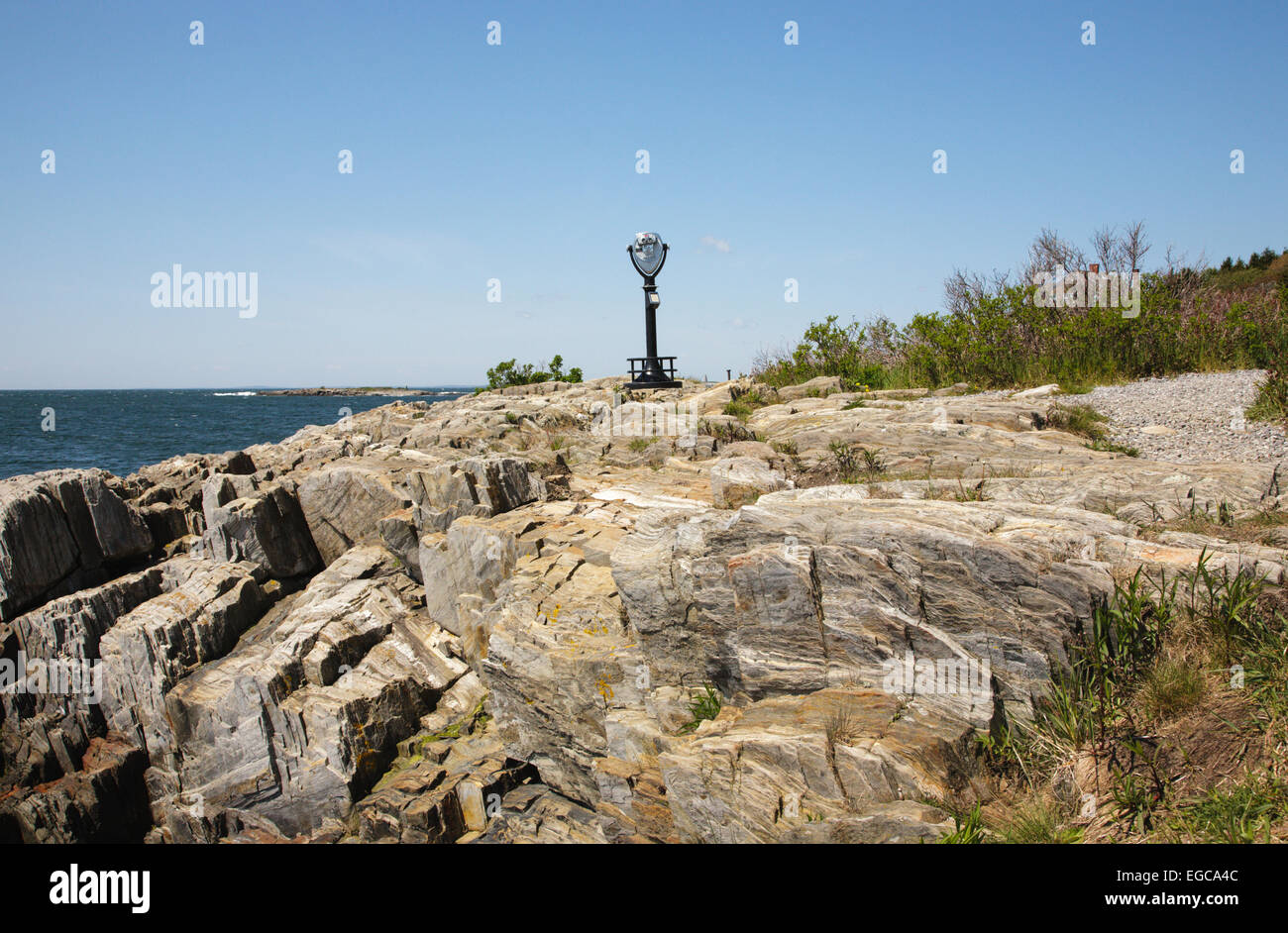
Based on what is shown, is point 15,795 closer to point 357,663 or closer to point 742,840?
point 357,663

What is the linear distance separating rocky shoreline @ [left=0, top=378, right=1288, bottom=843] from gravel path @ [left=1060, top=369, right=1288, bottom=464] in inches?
38.7

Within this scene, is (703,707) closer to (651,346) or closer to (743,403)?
(743,403)

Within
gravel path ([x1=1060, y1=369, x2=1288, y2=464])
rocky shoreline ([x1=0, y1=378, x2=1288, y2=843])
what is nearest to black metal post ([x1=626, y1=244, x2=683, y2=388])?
rocky shoreline ([x1=0, y1=378, x2=1288, y2=843])

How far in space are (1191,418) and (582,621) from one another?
10.1 m

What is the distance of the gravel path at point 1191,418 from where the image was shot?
916 cm

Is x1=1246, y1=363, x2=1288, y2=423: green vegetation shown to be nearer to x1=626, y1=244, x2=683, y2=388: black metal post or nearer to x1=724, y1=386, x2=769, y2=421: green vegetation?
x1=724, y1=386, x2=769, y2=421: green vegetation

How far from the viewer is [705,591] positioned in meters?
6.84

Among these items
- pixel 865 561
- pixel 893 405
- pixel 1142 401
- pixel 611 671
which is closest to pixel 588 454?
pixel 893 405

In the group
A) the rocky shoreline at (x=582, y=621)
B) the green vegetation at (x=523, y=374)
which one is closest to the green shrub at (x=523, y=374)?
the green vegetation at (x=523, y=374)

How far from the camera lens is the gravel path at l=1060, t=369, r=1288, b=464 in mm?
9164

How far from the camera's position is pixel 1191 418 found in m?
11.0
